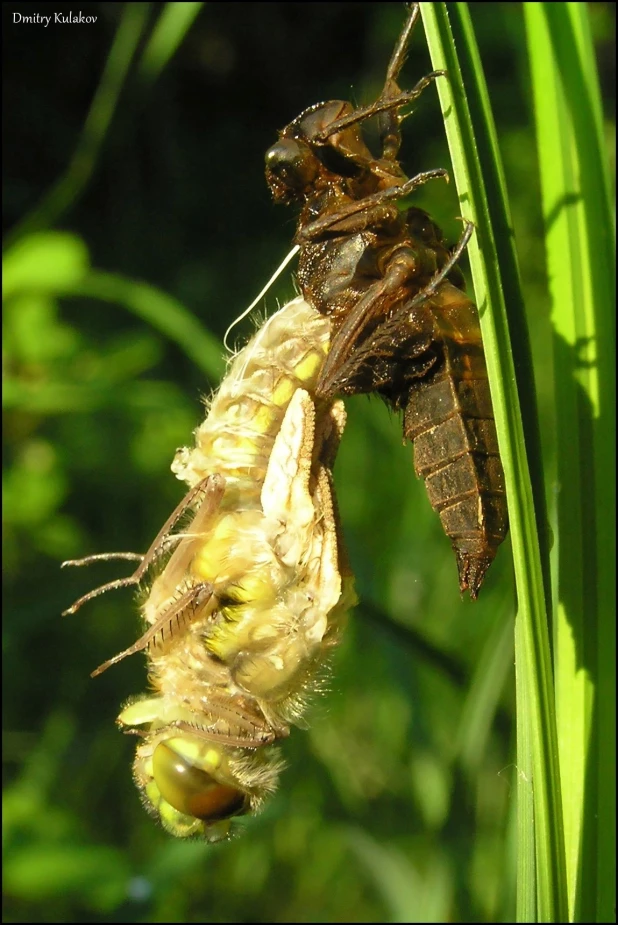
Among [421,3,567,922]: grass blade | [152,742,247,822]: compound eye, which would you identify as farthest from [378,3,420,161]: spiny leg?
[152,742,247,822]: compound eye

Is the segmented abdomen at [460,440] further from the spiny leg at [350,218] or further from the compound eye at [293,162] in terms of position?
the compound eye at [293,162]

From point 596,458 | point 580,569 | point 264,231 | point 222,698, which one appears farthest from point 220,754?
point 264,231

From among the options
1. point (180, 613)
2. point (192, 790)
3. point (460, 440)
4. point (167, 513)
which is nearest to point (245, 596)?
point (180, 613)

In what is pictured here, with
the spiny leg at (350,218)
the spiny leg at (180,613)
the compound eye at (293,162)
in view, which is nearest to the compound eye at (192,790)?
the spiny leg at (180,613)

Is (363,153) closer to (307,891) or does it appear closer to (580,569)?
(580,569)

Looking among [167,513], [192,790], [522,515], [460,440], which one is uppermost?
[167,513]

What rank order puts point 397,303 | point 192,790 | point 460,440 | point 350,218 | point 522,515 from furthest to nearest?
1. point 350,218
2. point 397,303
3. point 192,790
4. point 460,440
5. point 522,515

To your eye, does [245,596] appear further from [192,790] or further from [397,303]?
[397,303]
